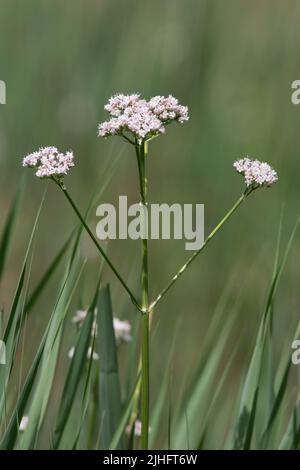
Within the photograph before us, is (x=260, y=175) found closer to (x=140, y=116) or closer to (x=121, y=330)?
(x=140, y=116)

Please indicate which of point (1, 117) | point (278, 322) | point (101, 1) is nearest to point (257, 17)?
point (101, 1)

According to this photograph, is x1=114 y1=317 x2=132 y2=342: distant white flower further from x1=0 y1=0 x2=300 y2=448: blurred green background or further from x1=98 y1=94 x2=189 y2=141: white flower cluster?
x1=0 y1=0 x2=300 y2=448: blurred green background

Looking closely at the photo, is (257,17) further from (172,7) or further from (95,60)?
(95,60)

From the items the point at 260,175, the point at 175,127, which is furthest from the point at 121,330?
the point at 175,127

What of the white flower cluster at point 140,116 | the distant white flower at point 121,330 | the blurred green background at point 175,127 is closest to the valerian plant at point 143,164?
the white flower cluster at point 140,116

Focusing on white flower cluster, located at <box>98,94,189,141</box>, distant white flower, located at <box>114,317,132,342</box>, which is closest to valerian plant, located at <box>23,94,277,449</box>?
white flower cluster, located at <box>98,94,189,141</box>

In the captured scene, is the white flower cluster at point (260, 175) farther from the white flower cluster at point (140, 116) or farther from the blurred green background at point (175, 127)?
the blurred green background at point (175, 127)
